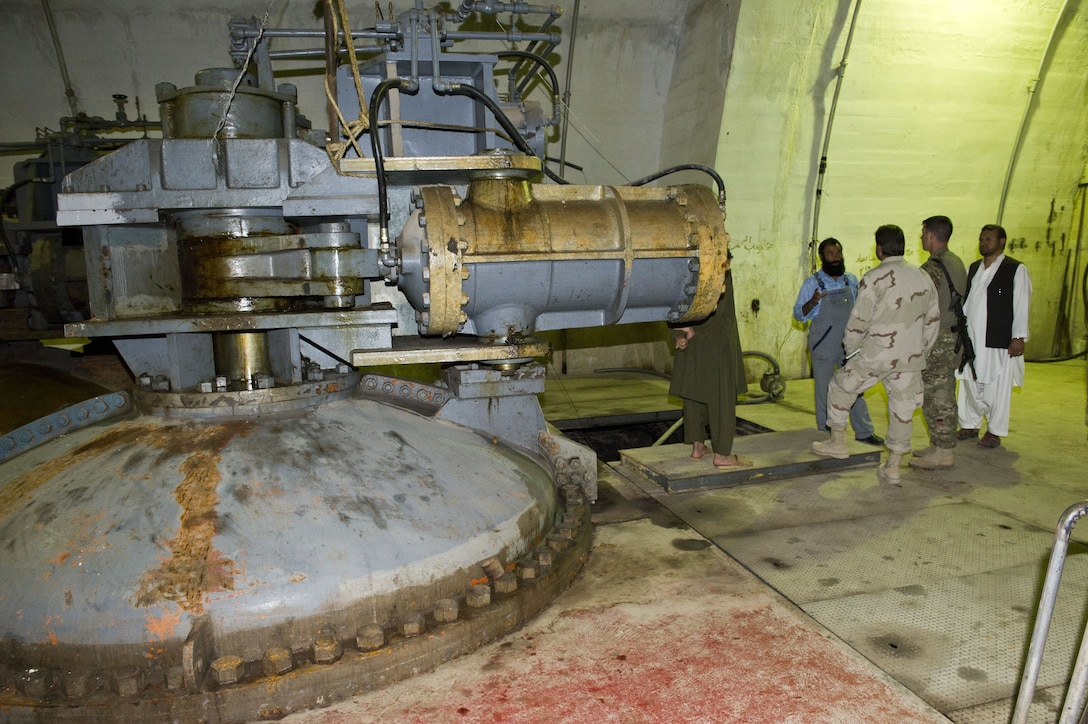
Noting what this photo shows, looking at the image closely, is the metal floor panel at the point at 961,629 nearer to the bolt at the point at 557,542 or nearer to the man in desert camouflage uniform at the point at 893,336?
the bolt at the point at 557,542

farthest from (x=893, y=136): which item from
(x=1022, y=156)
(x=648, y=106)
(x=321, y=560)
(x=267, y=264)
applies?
(x=321, y=560)

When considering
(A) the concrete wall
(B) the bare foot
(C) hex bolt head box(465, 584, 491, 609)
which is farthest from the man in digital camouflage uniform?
(C) hex bolt head box(465, 584, 491, 609)

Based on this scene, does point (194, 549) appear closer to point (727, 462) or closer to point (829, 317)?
point (727, 462)

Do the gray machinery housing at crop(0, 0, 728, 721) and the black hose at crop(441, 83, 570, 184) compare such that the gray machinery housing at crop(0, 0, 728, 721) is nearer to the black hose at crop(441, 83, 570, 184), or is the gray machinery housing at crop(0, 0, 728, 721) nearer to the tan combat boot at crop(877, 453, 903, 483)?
the black hose at crop(441, 83, 570, 184)

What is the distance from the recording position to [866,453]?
13.9 ft

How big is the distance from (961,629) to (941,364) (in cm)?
250

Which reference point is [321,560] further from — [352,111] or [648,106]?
[648,106]

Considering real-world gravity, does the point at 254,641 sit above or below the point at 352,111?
below

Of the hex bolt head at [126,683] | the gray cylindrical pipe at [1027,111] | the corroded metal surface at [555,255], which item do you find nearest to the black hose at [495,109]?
the corroded metal surface at [555,255]

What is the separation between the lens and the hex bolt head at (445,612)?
2.18 metres

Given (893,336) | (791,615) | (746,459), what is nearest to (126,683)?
(791,615)

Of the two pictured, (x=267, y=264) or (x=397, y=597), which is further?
(x=267, y=264)

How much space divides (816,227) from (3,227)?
7.16 m

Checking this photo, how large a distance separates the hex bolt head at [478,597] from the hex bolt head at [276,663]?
1.90ft
